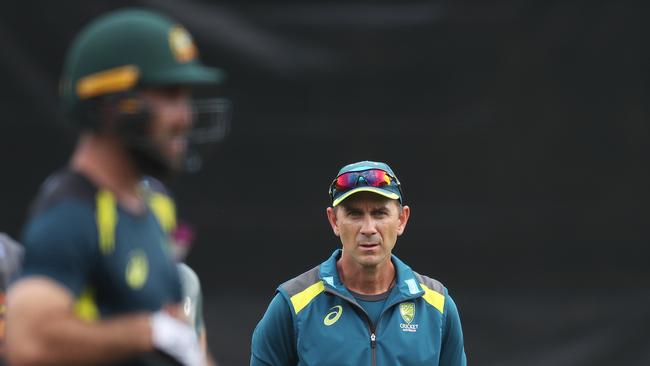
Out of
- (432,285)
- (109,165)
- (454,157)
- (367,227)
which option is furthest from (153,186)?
(454,157)

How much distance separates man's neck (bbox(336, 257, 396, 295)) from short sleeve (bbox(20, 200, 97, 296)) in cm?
160

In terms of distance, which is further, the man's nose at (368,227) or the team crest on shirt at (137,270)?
the man's nose at (368,227)

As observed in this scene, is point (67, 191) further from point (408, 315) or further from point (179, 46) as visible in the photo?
point (408, 315)

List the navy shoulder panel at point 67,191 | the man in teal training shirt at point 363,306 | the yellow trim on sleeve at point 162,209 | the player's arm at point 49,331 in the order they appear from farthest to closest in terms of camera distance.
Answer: the man in teal training shirt at point 363,306
the yellow trim on sleeve at point 162,209
the navy shoulder panel at point 67,191
the player's arm at point 49,331

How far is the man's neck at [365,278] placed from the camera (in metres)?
3.47

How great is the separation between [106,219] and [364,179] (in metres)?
1.54

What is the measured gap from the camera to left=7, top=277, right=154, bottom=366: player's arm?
1.88 meters

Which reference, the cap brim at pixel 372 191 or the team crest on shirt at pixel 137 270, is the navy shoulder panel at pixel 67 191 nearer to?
the team crest on shirt at pixel 137 270

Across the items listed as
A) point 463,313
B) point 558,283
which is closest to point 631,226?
point 558,283

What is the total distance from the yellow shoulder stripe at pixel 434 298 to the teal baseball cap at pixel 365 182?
1.00ft

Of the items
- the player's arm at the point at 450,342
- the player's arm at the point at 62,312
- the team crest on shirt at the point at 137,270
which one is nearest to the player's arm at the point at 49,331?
the player's arm at the point at 62,312

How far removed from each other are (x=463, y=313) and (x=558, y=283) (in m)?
0.42

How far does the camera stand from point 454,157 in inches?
187

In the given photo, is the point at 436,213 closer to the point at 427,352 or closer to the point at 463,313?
the point at 463,313
